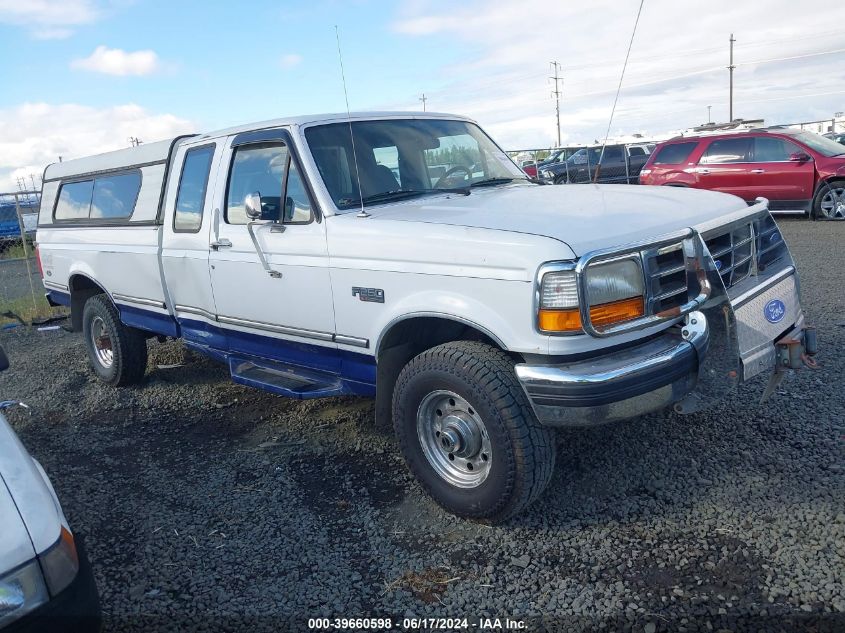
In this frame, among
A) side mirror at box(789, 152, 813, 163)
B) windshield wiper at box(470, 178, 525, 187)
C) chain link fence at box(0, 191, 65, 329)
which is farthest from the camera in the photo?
side mirror at box(789, 152, 813, 163)

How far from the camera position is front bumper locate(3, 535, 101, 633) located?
216 cm

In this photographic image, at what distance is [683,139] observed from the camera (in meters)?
14.1

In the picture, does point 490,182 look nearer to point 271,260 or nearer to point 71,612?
point 271,260

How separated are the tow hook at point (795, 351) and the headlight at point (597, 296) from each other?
0.98 m

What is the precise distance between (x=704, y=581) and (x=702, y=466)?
106cm

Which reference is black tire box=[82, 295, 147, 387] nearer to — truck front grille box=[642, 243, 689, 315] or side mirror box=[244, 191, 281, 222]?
side mirror box=[244, 191, 281, 222]

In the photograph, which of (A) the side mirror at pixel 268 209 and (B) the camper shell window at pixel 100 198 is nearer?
(A) the side mirror at pixel 268 209

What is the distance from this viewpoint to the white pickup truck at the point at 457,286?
309cm

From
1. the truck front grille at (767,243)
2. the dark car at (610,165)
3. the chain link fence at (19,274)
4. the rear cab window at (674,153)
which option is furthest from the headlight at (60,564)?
the dark car at (610,165)

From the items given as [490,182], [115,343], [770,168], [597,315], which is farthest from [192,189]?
[770,168]

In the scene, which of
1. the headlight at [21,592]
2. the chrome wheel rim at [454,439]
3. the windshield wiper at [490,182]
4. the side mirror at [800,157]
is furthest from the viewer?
the side mirror at [800,157]

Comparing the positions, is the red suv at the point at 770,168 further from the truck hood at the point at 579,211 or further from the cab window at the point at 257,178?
the cab window at the point at 257,178

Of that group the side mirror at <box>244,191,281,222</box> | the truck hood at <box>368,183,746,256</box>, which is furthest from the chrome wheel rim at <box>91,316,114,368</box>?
the truck hood at <box>368,183,746,256</box>

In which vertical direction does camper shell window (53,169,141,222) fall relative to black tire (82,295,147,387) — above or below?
above
